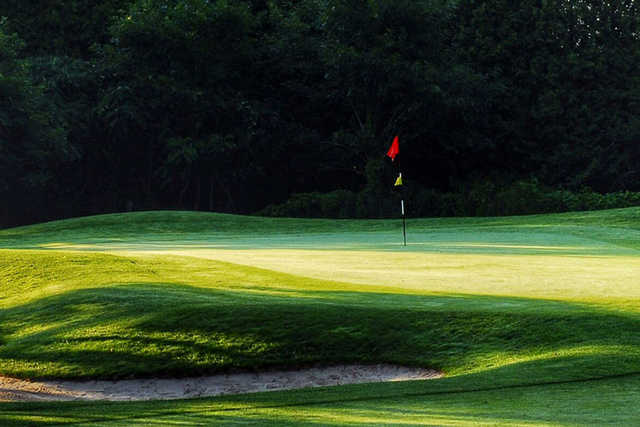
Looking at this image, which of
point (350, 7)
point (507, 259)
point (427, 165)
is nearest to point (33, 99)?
point (350, 7)

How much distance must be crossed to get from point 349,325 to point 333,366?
652mm

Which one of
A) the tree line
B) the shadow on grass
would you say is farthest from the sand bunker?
the tree line

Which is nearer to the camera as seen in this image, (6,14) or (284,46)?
(284,46)

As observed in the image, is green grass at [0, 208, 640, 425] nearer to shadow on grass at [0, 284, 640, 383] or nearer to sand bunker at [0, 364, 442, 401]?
shadow on grass at [0, 284, 640, 383]

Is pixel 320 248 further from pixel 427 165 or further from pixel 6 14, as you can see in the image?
pixel 6 14

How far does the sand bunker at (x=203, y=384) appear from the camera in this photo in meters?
8.82

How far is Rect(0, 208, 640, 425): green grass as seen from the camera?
254 inches

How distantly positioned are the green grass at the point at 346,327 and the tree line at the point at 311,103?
72.1 ft

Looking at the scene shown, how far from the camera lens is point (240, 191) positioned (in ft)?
154

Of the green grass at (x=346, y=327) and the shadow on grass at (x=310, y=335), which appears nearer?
the green grass at (x=346, y=327)

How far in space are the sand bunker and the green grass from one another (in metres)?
0.17

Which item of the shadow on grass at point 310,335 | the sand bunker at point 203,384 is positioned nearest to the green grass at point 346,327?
the shadow on grass at point 310,335

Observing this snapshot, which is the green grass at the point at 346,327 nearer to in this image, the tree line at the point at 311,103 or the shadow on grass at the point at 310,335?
the shadow on grass at the point at 310,335

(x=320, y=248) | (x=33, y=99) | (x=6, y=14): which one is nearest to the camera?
(x=320, y=248)
